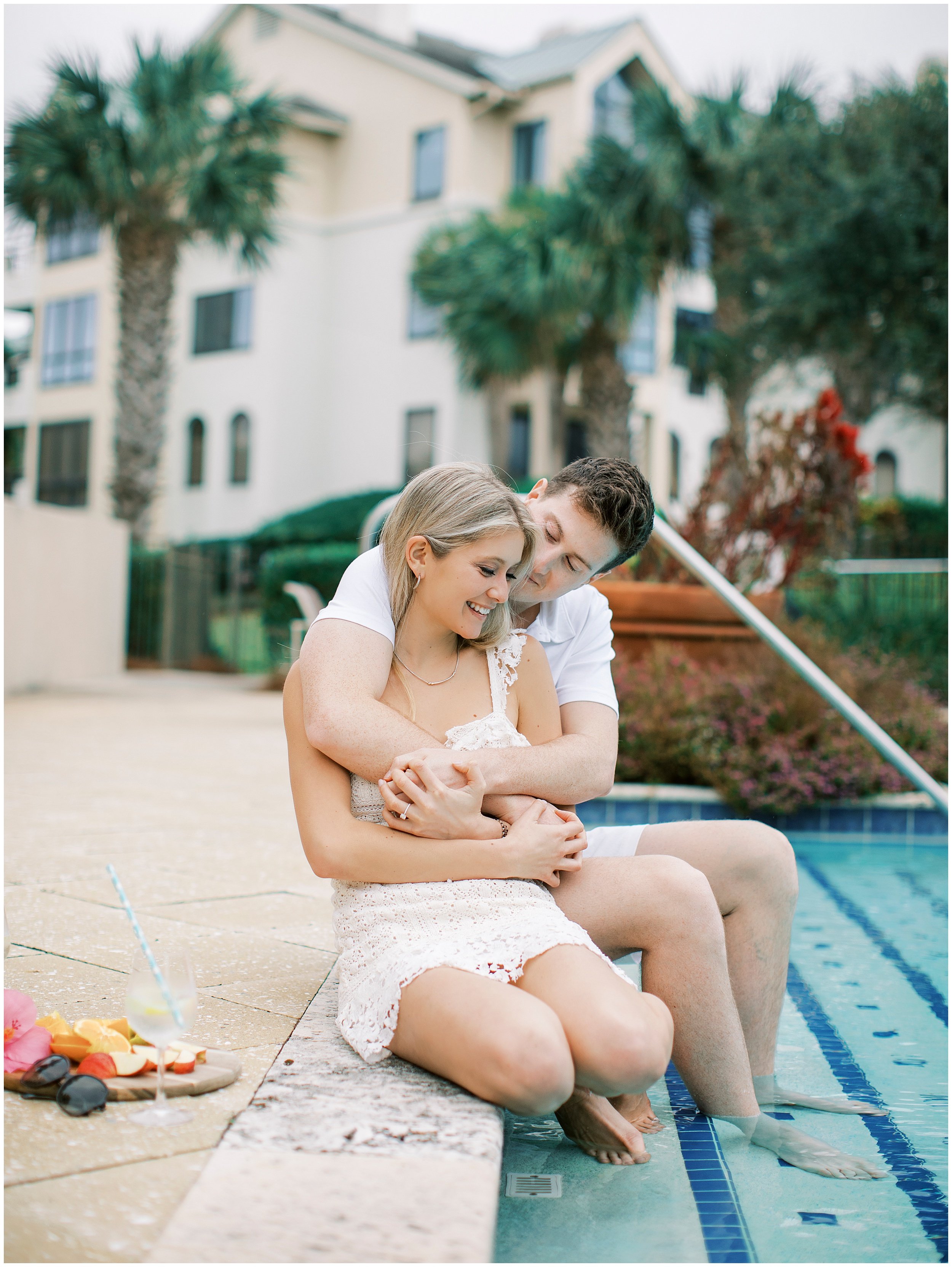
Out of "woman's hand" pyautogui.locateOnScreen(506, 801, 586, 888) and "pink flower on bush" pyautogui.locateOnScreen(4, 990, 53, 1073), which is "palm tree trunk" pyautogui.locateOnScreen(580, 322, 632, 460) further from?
"pink flower on bush" pyautogui.locateOnScreen(4, 990, 53, 1073)

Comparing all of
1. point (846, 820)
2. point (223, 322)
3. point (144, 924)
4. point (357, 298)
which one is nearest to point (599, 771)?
point (144, 924)

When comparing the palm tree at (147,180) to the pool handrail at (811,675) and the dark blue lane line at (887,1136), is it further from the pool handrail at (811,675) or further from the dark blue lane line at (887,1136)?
the dark blue lane line at (887,1136)

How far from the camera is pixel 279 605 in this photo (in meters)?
15.9

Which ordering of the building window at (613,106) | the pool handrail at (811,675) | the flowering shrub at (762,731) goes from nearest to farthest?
the pool handrail at (811,675) → the flowering shrub at (762,731) → the building window at (613,106)

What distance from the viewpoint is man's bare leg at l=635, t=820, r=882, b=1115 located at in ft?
7.93

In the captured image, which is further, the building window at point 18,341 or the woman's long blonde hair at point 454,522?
the building window at point 18,341

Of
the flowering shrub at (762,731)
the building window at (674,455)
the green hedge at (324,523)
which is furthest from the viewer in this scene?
the building window at (674,455)

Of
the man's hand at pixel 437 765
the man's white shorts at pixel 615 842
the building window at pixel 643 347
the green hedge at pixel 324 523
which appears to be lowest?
the man's white shorts at pixel 615 842

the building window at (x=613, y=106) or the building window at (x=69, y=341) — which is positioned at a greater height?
the building window at (x=613, y=106)

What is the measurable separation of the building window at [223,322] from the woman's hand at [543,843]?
68.6ft

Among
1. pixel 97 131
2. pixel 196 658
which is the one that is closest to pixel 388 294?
pixel 97 131

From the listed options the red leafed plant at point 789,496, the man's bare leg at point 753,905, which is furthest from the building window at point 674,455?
the man's bare leg at point 753,905

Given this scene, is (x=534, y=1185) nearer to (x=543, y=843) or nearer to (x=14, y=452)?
(x=543, y=843)

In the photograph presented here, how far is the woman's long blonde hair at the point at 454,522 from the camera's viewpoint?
224 centimetres
